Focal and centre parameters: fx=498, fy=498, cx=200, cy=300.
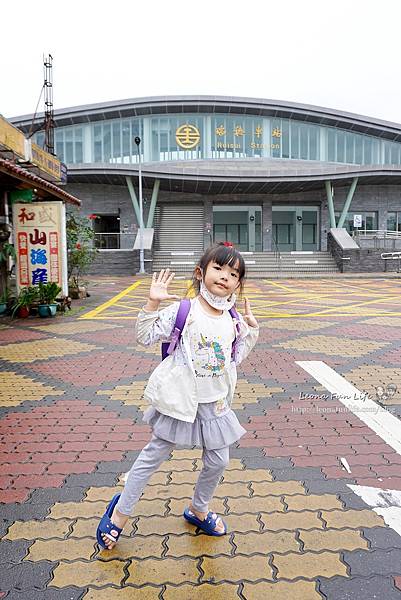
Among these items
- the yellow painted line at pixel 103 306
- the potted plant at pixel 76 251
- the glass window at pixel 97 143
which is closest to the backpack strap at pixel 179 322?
the yellow painted line at pixel 103 306

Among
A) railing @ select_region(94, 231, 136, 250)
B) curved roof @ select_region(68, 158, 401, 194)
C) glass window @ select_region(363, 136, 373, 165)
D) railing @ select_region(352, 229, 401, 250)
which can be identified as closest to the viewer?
railing @ select_region(352, 229, 401, 250)

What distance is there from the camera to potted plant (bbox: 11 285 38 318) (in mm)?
10672

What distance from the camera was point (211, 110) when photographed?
38.4 metres

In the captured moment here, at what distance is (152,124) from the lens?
3862 centimetres

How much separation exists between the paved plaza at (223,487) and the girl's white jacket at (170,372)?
0.74 m

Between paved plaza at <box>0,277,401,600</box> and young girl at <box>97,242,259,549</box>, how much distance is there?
0.31m

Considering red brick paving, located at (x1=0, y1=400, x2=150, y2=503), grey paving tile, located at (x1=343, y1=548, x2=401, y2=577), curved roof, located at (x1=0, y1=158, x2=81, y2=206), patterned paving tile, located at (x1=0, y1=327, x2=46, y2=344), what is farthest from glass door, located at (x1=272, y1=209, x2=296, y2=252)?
grey paving tile, located at (x1=343, y1=548, x2=401, y2=577)

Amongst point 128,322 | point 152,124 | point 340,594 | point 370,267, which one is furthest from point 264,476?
point 152,124

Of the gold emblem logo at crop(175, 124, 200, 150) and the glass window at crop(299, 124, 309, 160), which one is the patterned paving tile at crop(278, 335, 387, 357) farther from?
the glass window at crop(299, 124, 309, 160)

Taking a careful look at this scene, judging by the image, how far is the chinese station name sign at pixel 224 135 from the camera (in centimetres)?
3859

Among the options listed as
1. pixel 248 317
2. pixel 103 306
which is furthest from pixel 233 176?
pixel 248 317

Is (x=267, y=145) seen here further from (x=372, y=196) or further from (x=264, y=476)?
(x=264, y=476)

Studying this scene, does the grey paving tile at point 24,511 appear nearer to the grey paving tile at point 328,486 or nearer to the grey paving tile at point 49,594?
the grey paving tile at point 49,594

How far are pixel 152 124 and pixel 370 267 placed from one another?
2129 centimetres
